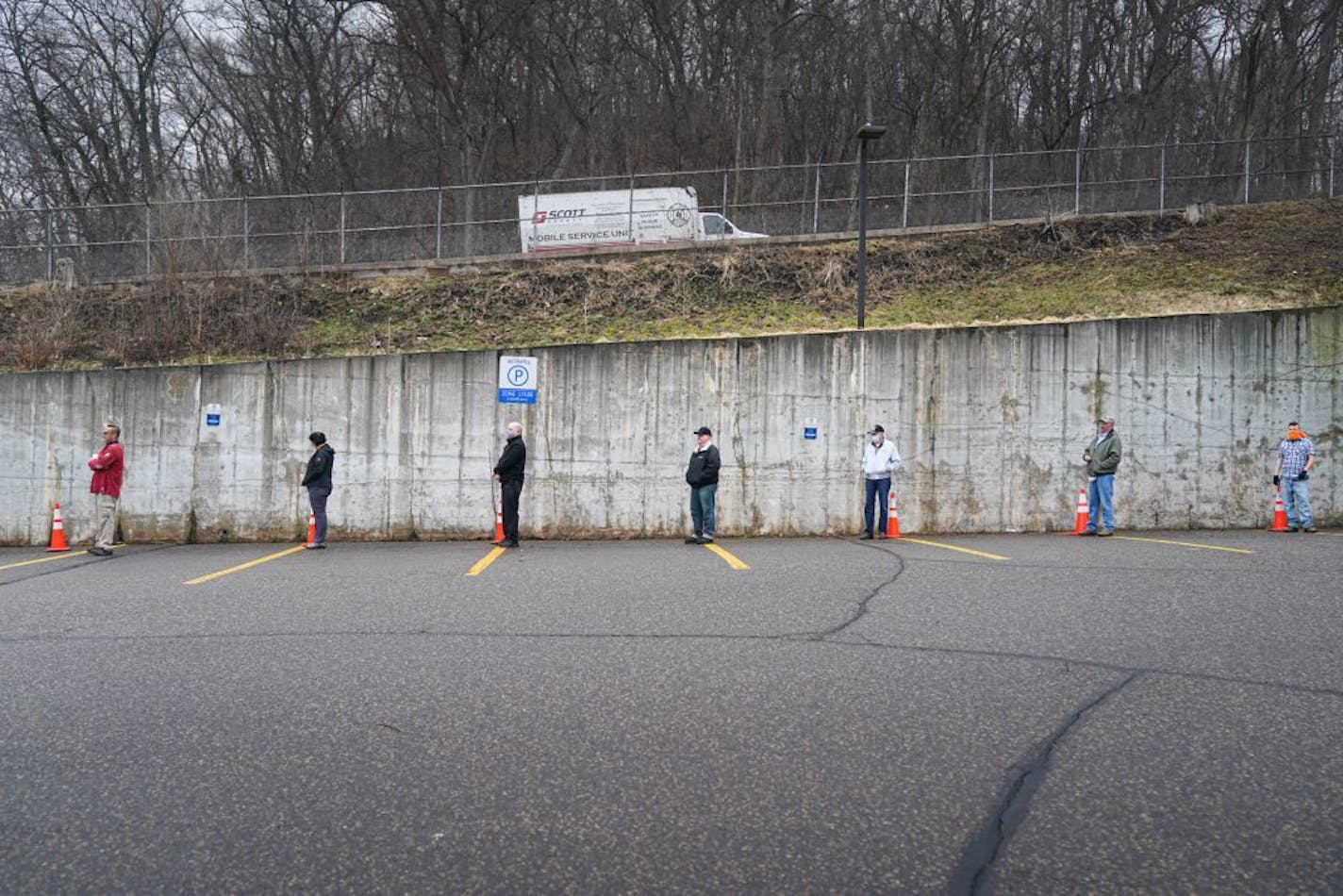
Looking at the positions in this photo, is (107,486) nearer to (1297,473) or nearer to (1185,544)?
(1185,544)

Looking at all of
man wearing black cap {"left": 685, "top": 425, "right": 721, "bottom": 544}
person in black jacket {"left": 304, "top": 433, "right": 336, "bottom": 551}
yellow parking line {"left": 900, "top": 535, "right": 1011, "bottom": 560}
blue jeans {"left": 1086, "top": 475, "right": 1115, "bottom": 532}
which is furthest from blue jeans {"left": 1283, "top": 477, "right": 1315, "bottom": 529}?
person in black jacket {"left": 304, "top": 433, "right": 336, "bottom": 551}

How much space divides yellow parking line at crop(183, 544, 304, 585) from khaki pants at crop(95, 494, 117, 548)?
7.56 feet

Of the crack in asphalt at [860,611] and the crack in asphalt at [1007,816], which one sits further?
the crack in asphalt at [860,611]

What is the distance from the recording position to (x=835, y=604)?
7273 millimetres

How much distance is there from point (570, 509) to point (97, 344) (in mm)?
11636

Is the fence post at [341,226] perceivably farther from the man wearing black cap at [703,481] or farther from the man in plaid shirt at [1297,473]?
the man in plaid shirt at [1297,473]

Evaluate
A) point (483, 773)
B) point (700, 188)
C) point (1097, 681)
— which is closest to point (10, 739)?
point (483, 773)

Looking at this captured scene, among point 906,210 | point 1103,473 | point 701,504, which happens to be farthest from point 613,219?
point 1103,473

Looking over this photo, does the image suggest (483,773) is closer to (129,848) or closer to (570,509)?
(129,848)

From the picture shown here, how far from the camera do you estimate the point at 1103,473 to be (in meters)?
13.4

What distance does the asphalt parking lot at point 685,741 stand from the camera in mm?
2867

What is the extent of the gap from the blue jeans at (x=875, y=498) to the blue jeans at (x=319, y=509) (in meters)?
8.08

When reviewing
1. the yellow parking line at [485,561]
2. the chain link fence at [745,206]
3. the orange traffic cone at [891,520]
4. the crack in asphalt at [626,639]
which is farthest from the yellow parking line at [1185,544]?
the chain link fence at [745,206]

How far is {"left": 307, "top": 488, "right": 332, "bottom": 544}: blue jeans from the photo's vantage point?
13.3 m
